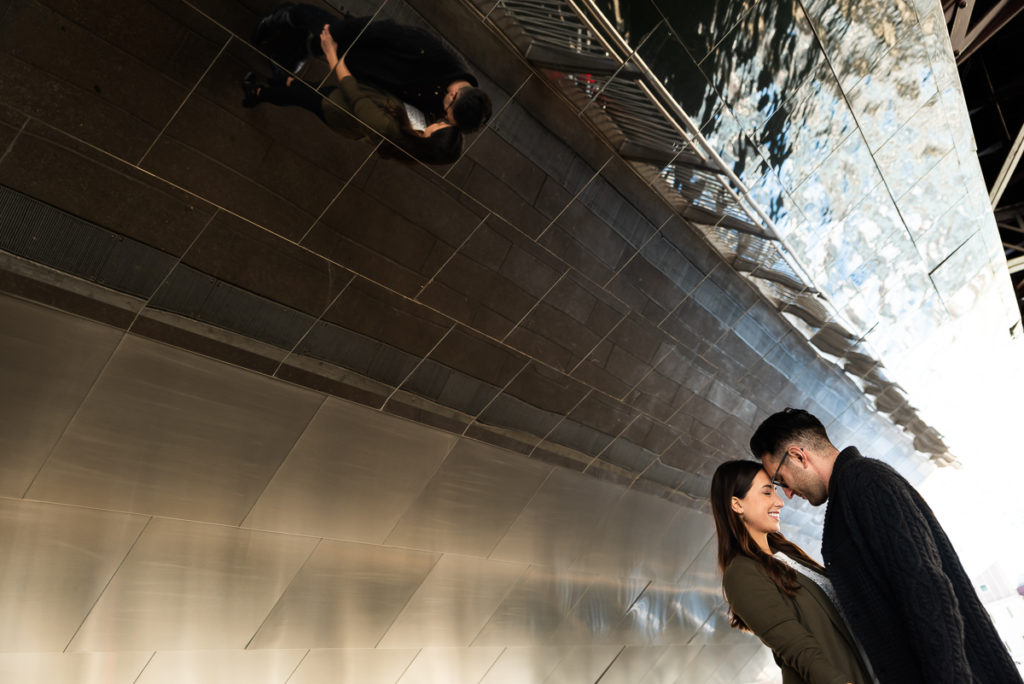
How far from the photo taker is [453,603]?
6.02 m

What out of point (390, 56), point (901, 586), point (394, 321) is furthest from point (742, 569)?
point (390, 56)

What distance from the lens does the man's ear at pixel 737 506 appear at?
127 inches

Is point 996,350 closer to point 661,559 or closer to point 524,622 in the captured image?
point 661,559

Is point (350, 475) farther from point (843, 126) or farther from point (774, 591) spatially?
point (843, 126)

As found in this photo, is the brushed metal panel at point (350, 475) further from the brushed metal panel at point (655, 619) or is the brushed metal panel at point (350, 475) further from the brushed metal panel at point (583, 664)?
the brushed metal panel at point (655, 619)

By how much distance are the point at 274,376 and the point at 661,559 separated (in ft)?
18.3

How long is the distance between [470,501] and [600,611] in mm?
2618

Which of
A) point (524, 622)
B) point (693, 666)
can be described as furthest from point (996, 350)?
point (524, 622)

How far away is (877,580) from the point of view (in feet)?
8.84

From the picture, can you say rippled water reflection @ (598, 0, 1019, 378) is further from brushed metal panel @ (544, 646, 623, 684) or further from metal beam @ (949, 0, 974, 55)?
brushed metal panel @ (544, 646, 623, 684)

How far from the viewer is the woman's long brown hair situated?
300 centimetres

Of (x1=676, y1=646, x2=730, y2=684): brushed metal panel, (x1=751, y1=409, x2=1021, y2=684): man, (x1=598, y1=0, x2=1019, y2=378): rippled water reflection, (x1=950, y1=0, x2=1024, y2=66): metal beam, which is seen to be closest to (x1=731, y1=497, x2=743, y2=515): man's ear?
(x1=751, y1=409, x2=1021, y2=684): man

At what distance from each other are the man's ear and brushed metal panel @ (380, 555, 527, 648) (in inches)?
123

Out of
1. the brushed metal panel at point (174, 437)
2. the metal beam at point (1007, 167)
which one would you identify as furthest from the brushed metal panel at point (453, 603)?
the metal beam at point (1007, 167)
